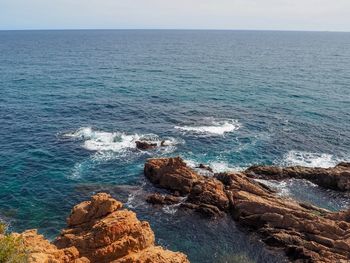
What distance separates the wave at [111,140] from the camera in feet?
244

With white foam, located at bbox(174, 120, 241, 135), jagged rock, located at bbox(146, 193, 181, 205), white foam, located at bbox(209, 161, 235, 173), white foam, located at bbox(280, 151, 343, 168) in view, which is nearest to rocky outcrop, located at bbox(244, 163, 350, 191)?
white foam, located at bbox(209, 161, 235, 173)

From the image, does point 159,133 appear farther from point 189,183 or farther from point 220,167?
point 189,183

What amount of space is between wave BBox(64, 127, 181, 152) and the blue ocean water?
21 centimetres

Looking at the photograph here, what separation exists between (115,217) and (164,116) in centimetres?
5506

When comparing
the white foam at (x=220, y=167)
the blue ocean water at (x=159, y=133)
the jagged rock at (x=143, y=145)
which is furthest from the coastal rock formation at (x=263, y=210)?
the jagged rock at (x=143, y=145)

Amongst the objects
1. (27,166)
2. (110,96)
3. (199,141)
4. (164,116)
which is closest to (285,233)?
(199,141)

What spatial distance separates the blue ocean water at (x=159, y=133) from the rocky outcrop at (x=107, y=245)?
410 inches

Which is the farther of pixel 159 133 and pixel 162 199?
pixel 159 133

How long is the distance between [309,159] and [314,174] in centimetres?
991

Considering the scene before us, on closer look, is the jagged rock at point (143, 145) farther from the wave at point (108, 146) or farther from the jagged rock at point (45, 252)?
the jagged rock at point (45, 252)

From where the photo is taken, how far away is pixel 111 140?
7756 centimetres

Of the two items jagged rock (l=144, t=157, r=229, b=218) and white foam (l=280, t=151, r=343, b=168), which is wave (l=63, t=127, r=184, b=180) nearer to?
jagged rock (l=144, t=157, r=229, b=218)

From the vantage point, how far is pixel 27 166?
66.4m

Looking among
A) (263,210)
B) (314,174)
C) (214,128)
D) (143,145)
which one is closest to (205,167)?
(143,145)
